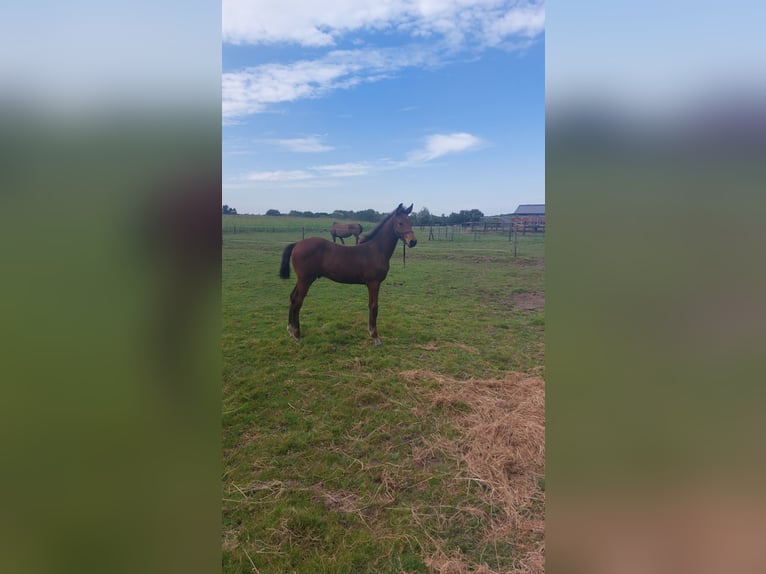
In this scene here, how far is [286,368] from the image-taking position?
5469mm

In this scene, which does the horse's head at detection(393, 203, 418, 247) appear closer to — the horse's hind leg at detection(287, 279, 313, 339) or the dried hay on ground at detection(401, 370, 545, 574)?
the horse's hind leg at detection(287, 279, 313, 339)

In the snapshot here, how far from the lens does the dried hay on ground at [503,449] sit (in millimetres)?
2479

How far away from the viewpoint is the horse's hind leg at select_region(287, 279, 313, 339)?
251 inches

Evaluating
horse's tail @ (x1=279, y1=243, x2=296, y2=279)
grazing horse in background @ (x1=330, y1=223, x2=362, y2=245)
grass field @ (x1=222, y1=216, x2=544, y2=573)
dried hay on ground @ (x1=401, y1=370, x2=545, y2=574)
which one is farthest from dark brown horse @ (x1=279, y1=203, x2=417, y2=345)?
grazing horse in background @ (x1=330, y1=223, x2=362, y2=245)

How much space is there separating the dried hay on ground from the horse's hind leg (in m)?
2.16

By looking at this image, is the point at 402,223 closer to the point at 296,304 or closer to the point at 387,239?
the point at 387,239

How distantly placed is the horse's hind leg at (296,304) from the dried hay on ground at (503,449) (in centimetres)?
216

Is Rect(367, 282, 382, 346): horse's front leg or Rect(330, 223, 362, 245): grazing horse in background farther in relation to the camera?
Rect(330, 223, 362, 245): grazing horse in background

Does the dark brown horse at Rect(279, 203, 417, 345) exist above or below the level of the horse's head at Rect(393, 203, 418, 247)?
below

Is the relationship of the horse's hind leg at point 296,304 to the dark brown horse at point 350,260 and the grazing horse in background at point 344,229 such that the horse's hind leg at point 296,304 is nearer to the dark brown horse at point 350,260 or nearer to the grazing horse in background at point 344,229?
the dark brown horse at point 350,260

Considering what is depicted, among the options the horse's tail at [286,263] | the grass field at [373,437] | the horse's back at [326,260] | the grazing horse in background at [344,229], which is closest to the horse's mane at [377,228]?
the horse's back at [326,260]

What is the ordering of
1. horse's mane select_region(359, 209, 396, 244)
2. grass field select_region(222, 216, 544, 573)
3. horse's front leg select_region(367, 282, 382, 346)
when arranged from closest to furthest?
grass field select_region(222, 216, 544, 573), horse's front leg select_region(367, 282, 382, 346), horse's mane select_region(359, 209, 396, 244)

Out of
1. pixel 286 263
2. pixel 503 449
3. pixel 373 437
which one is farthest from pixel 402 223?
pixel 503 449
